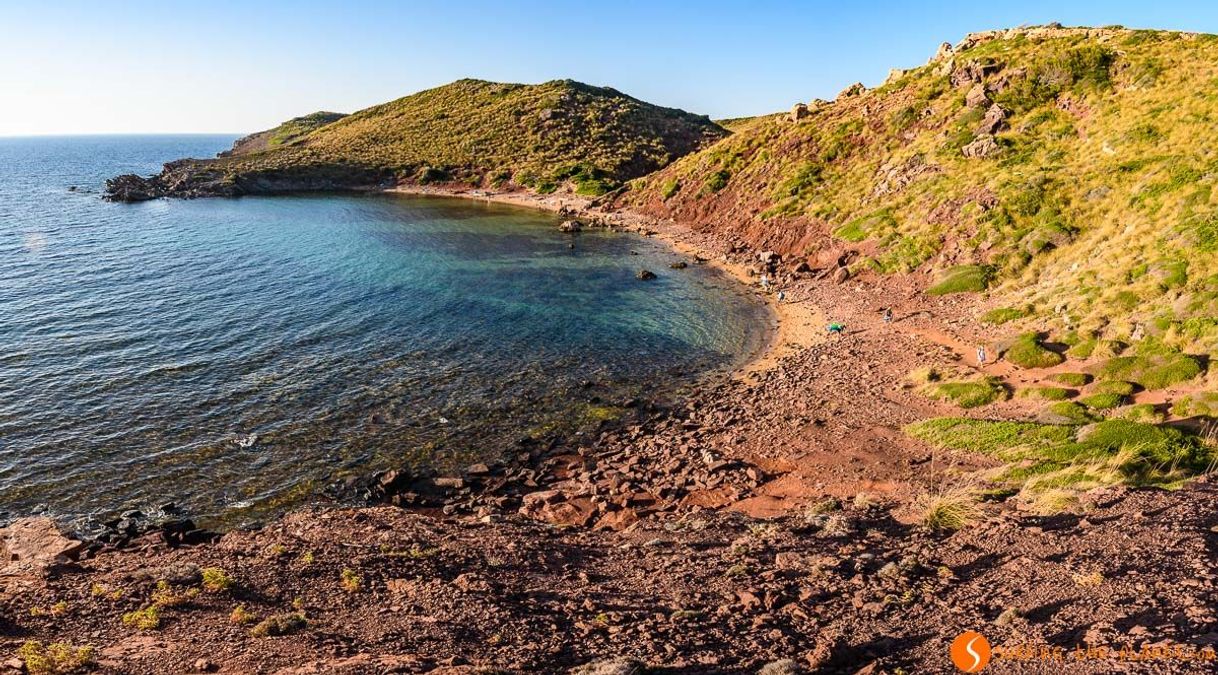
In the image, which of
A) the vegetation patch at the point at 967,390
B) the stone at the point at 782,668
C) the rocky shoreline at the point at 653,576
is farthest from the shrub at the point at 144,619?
the vegetation patch at the point at 967,390

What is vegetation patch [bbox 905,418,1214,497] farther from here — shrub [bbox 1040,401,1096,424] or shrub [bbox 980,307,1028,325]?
shrub [bbox 980,307,1028,325]

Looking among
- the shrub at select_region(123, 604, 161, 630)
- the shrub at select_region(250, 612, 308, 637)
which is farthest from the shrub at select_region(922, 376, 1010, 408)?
the shrub at select_region(123, 604, 161, 630)

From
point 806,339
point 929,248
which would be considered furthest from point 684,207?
point 806,339

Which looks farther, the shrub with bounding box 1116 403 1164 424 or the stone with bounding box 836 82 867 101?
the stone with bounding box 836 82 867 101

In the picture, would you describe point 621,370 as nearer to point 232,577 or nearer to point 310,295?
point 232,577

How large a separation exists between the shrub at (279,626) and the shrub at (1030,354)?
122ft

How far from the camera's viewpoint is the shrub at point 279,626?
608 inches

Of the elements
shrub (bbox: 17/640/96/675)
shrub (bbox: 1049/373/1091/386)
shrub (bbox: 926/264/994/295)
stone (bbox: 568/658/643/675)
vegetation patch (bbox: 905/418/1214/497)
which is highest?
shrub (bbox: 926/264/994/295)

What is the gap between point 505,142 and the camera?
142125 millimetres

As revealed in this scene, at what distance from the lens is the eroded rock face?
2155 cm

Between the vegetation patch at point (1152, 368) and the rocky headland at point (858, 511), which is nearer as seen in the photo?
the rocky headland at point (858, 511)

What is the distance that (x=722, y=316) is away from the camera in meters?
53.2

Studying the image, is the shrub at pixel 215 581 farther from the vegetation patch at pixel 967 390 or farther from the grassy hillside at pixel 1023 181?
the grassy hillside at pixel 1023 181

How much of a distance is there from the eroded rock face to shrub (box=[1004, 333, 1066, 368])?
4507 centimetres
